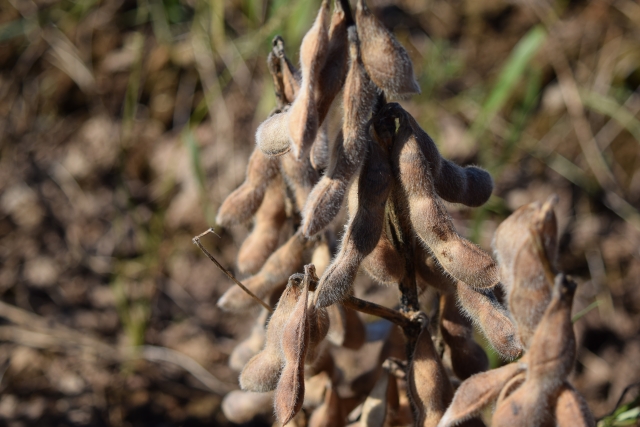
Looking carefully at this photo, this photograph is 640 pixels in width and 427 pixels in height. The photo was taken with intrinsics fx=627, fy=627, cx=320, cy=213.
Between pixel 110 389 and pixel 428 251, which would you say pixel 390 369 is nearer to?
pixel 428 251

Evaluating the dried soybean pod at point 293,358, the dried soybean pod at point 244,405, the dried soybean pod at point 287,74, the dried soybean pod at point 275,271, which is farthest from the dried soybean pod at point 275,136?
the dried soybean pod at point 244,405

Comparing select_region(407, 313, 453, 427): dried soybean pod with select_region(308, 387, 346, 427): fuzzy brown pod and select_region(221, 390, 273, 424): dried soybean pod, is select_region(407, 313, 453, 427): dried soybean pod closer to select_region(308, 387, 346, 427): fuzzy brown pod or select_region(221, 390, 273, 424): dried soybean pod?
select_region(308, 387, 346, 427): fuzzy brown pod

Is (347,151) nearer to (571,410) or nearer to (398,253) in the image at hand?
(398,253)

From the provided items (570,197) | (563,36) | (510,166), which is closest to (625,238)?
(570,197)

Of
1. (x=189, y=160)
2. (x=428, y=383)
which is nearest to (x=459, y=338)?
(x=428, y=383)

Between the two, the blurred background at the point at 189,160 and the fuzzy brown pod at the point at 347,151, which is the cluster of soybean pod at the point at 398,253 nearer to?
the fuzzy brown pod at the point at 347,151
